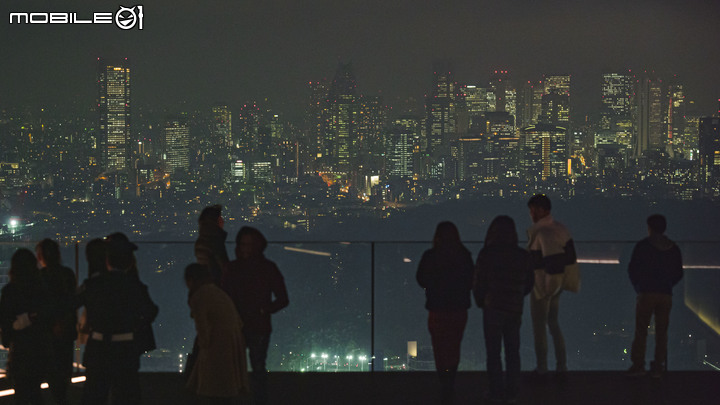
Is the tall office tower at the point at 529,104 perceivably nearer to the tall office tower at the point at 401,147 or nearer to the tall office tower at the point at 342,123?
the tall office tower at the point at 401,147

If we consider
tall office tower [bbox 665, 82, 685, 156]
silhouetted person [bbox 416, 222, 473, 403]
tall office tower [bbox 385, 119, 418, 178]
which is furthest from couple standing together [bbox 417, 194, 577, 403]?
tall office tower [bbox 665, 82, 685, 156]

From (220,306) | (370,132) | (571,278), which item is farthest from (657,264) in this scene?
(370,132)

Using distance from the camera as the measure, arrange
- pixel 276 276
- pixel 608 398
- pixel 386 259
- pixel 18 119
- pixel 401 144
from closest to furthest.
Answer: pixel 276 276 < pixel 608 398 < pixel 386 259 < pixel 401 144 < pixel 18 119

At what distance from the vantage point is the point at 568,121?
217ft

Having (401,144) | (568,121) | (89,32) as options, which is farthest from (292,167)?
(89,32)

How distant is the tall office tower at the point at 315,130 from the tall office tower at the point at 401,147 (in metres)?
5.39

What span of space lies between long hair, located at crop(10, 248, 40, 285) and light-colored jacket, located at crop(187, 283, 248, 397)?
99 cm

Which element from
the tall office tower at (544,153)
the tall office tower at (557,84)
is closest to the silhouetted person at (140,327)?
the tall office tower at (544,153)

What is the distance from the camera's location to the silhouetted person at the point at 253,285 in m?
4.72

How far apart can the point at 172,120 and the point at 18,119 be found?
2428 centimetres

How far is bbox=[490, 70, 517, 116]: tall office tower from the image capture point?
231 feet

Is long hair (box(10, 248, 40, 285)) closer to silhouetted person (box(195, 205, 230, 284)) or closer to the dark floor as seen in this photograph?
silhouetted person (box(195, 205, 230, 284))

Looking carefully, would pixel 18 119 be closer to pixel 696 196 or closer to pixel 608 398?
pixel 696 196

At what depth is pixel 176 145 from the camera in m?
64.2
